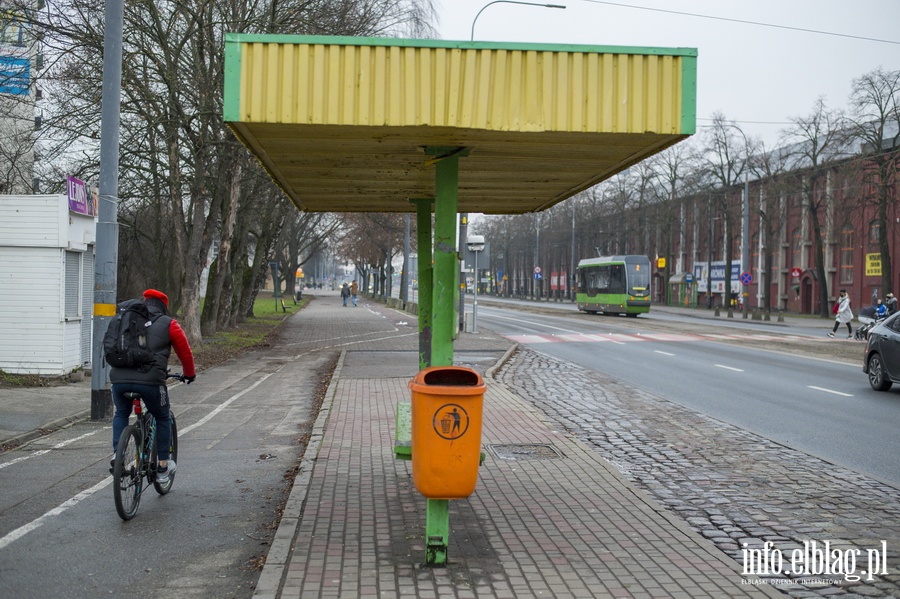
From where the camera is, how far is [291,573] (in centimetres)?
493

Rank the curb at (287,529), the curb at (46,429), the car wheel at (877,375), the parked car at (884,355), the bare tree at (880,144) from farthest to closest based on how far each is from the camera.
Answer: the bare tree at (880,144), the car wheel at (877,375), the parked car at (884,355), the curb at (46,429), the curb at (287,529)

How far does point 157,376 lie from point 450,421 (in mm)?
2691

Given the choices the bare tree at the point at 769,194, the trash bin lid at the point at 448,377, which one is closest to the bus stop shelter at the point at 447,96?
the trash bin lid at the point at 448,377

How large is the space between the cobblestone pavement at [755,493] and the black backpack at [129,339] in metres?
4.16

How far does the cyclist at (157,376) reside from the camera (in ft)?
21.4

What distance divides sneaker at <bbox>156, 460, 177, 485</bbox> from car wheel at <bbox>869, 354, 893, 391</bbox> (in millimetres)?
12098

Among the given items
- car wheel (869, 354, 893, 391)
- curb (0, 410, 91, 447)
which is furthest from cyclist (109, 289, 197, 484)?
car wheel (869, 354, 893, 391)

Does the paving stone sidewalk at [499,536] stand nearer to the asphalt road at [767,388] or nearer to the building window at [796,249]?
the asphalt road at [767,388]

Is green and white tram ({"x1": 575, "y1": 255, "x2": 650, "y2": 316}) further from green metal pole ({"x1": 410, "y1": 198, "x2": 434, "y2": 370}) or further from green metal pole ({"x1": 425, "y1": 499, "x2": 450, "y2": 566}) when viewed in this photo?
green metal pole ({"x1": 425, "y1": 499, "x2": 450, "y2": 566})

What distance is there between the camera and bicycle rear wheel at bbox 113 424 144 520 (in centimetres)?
609

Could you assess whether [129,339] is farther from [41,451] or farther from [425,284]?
[41,451]

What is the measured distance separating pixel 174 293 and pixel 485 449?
2746 centimetres

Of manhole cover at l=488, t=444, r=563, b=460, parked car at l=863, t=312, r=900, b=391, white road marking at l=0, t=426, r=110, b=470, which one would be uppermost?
parked car at l=863, t=312, r=900, b=391

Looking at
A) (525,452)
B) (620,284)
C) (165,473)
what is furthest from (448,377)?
(620,284)
